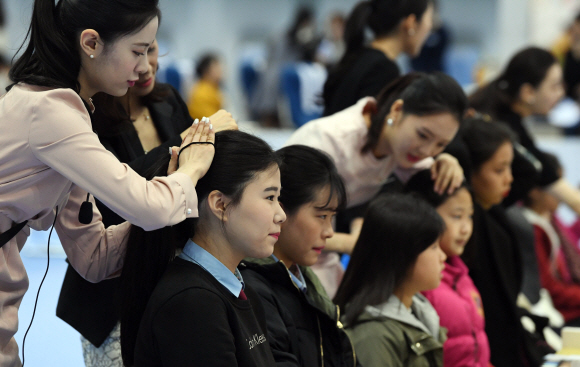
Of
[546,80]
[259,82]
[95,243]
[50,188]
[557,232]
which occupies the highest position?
[50,188]

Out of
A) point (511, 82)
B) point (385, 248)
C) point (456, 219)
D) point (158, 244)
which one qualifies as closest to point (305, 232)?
point (385, 248)

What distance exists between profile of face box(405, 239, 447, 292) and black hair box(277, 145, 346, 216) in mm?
365

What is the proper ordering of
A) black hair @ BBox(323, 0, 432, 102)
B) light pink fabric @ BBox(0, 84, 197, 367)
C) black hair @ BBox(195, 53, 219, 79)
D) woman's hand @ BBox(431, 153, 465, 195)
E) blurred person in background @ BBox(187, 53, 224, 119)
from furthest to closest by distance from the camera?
black hair @ BBox(195, 53, 219, 79) < blurred person in background @ BBox(187, 53, 224, 119) < black hair @ BBox(323, 0, 432, 102) < woman's hand @ BBox(431, 153, 465, 195) < light pink fabric @ BBox(0, 84, 197, 367)

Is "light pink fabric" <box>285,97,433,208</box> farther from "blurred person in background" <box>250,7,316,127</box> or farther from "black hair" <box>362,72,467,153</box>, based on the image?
"blurred person in background" <box>250,7,316,127</box>

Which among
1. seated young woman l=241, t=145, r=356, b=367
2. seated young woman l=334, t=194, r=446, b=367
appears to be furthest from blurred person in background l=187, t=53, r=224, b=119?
seated young woman l=241, t=145, r=356, b=367

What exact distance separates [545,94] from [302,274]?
2.03 metres

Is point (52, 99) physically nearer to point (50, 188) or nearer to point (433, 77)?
point (50, 188)

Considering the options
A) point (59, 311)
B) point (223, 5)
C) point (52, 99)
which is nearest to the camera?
point (52, 99)

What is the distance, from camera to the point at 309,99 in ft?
23.7

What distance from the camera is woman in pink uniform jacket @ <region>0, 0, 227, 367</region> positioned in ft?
4.11

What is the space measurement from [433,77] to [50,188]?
142cm

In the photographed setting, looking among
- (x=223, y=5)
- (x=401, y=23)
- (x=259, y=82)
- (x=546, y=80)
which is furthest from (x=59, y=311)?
(x=223, y=5)

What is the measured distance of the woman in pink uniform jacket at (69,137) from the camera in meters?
1.25

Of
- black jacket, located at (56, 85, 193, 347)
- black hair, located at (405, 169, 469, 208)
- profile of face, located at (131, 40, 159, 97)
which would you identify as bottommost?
black hair, located at (405, 169, 469, 208)
